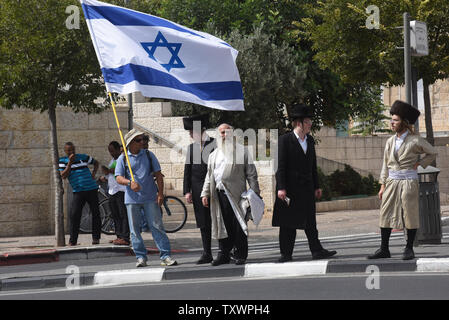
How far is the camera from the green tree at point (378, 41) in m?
19.0

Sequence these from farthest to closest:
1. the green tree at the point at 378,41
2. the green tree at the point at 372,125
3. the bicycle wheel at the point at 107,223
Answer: the green tree at the point at 372,125 < the green tree at the point at 378,41 < the bicycle wheel at the point at 107,223

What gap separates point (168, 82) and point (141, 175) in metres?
1.24

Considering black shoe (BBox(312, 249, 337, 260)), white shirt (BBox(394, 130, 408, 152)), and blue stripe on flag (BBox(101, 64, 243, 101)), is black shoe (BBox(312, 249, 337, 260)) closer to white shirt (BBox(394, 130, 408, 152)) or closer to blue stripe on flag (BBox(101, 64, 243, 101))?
white shirt (BBox(394, 130, 408, 152))

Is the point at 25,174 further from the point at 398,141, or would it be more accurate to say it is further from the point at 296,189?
the point at 398,141

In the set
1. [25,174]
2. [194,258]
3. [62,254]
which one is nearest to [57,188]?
[62,254]

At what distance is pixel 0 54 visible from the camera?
1366cm

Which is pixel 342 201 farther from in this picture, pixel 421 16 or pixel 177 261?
pixel 177 261

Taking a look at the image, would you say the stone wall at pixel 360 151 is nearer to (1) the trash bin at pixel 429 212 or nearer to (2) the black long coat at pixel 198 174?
(1) the trash bin at pixel 429 212

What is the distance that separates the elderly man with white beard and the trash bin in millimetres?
2624

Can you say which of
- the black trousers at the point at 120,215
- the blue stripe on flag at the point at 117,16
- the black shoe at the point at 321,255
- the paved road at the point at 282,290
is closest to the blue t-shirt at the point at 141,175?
the paved road at the point at 282,290

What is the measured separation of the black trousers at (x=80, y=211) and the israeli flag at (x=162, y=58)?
3.97 meters

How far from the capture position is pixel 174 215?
18.3 metres

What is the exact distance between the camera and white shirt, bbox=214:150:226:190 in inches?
429

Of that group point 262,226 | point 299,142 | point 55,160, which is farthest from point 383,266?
point 262,226
